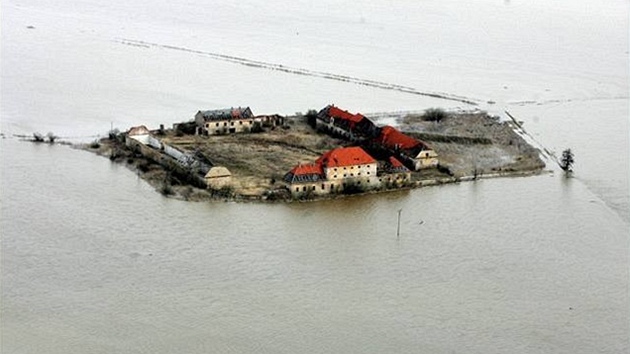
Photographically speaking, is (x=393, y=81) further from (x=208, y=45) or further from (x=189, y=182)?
(x=189, y=182)

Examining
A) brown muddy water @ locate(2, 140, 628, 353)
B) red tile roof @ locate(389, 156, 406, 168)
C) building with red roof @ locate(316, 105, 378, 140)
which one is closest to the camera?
brown muddy water @ locate(2, 140, 628, 353)

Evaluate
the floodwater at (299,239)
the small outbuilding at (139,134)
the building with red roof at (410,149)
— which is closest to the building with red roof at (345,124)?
the building with red roof at (410,149)

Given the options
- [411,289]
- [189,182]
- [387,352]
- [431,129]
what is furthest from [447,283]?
[431,129]

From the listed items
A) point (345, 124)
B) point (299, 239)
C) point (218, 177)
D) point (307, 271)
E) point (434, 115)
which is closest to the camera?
point (307, 271)

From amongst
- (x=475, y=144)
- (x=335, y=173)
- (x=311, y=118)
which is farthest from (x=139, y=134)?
(x=475, y=144)

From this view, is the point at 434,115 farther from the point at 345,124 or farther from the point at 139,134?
the point at 139,134

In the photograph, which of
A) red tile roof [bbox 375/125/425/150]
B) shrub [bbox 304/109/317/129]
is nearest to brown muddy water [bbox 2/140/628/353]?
red tile roof [bbox 375/125/425/150]

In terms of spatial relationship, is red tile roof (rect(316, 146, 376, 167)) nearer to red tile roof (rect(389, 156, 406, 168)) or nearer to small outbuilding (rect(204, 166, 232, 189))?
red tile roof (rect(389, 156, 406, 168))
